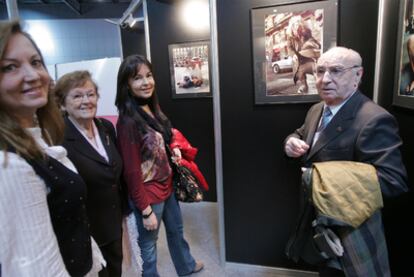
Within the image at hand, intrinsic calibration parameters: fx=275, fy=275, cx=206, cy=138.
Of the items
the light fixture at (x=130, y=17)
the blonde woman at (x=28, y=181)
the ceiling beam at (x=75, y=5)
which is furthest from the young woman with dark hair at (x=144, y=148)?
the ceiling beam at (x=75, y=5)

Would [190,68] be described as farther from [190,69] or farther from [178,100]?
[178,100]

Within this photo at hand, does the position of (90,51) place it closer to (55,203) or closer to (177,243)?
(177,243)

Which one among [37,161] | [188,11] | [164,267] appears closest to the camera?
[37,161]

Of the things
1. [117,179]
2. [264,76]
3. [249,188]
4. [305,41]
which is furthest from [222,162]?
[305,41]

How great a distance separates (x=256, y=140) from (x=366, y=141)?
2.75 ft

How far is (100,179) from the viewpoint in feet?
4.52

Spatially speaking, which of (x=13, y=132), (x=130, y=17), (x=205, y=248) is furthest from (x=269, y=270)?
(x=130, y=17)

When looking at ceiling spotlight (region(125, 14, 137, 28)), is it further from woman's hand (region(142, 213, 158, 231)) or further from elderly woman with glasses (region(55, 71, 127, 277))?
woman's hand (region(142, 213, 158, 231))

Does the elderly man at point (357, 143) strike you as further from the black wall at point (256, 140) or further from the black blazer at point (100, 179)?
the black blazer at point (100, 179)

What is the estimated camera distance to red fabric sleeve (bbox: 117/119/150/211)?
1.58 m

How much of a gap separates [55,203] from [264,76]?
144 centimetres

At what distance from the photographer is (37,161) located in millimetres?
776

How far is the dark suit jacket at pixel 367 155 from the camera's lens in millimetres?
1148

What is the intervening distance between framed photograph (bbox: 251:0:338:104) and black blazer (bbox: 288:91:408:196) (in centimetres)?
52
